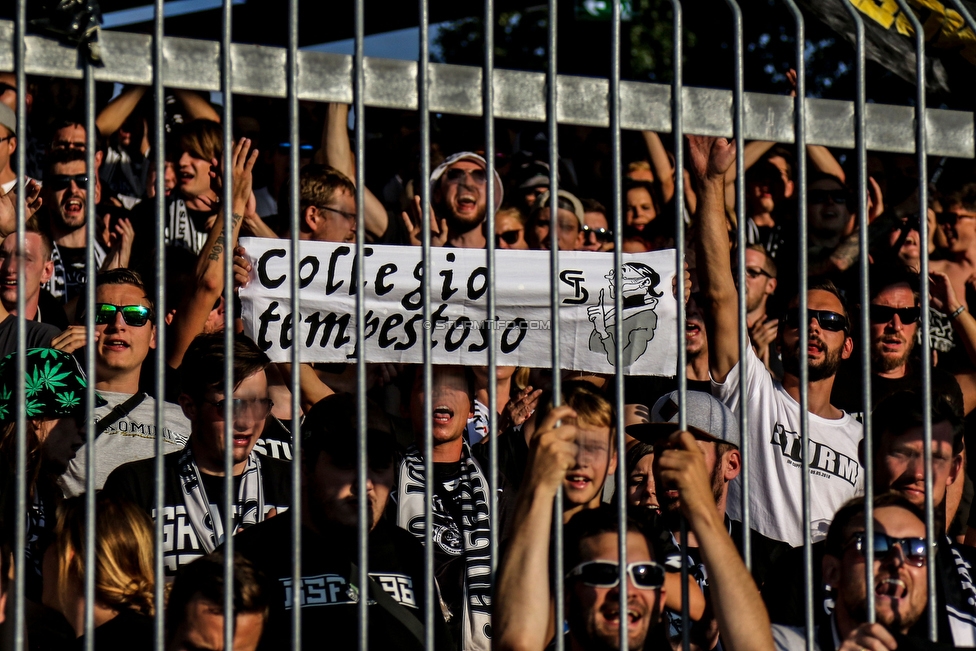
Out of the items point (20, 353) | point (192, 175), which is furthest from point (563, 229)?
point (20, 353)

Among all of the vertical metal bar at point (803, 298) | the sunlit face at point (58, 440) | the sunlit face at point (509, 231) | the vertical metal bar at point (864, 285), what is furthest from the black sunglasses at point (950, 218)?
the sunlit face at point (58, 440)

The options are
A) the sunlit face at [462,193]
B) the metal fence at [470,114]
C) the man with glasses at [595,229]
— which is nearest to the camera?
the metal fence at [470,114]

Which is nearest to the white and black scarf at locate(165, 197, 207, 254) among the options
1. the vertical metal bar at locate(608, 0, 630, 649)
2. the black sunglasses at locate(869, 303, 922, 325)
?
the black sunglasses at locate(869, 303, 922, 325)

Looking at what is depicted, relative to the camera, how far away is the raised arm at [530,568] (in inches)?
118

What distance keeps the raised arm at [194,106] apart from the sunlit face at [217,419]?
116 inches

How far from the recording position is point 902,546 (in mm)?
3480

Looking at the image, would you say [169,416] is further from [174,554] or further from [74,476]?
[174,554]

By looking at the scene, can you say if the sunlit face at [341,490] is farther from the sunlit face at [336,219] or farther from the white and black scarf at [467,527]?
the sunlit face at [336,219]

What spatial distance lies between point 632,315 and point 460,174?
227 centimetres

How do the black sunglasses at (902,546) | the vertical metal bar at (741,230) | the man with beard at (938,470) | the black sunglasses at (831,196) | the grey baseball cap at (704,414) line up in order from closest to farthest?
the vertical metal bar at (741,230) → the black sunglasses at (902,546) → the man with beard at (938,470) → the grey baseball cap at (704,414) → the black sunglasses at (831,196)

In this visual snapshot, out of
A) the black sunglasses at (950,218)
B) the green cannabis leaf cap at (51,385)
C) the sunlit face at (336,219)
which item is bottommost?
the green cannabis leaf cap at (51,385)

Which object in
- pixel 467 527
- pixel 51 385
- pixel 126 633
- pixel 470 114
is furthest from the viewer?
pixel 467 527

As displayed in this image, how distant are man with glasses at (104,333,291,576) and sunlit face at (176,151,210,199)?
1.92 metres

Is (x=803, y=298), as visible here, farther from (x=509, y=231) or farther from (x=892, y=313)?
(x=509, y=231)
